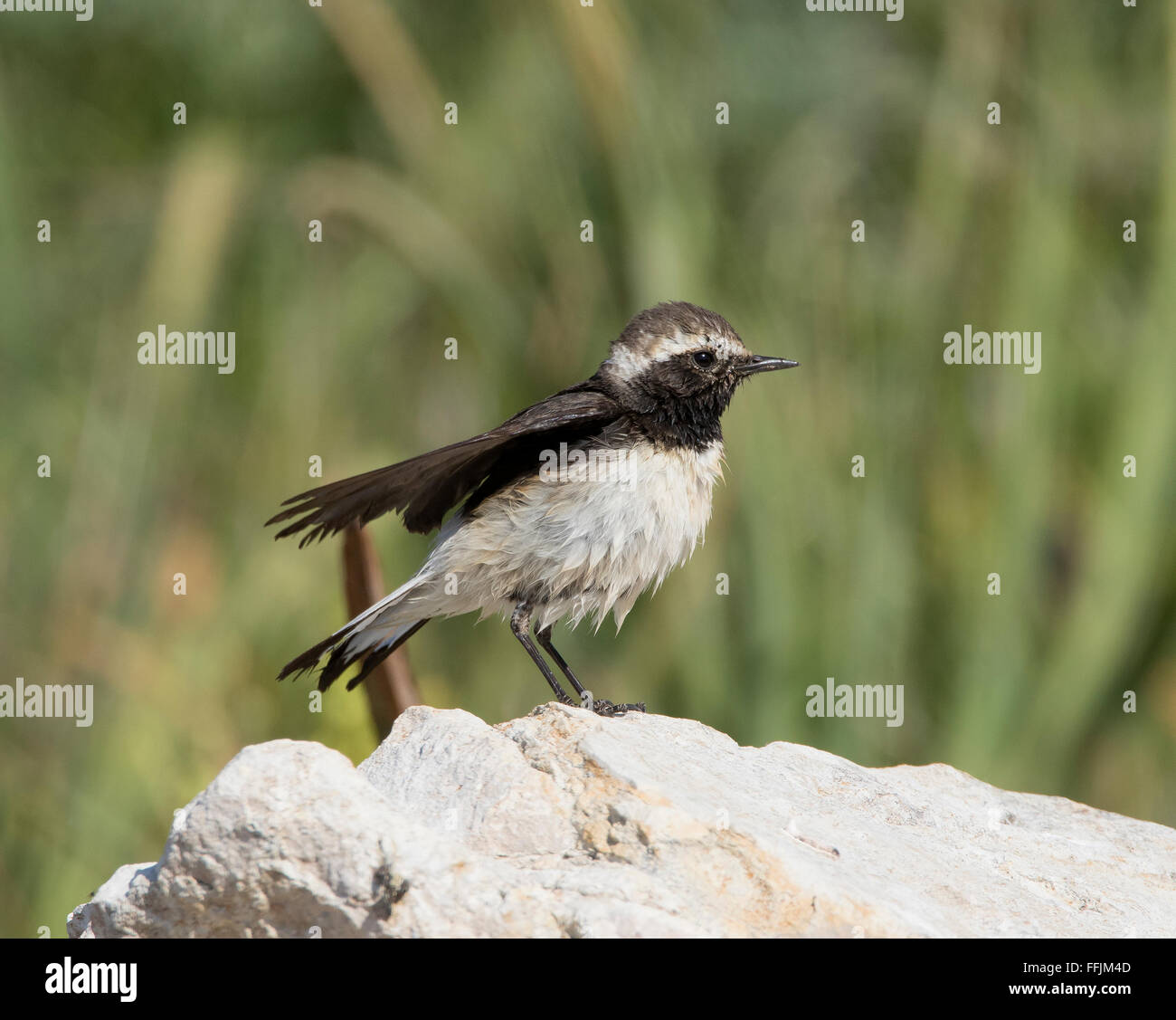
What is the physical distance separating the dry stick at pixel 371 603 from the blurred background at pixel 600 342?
0.51m

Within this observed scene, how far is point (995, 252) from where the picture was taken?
653 centimetres

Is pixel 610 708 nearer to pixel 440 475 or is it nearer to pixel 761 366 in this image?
pixel 440 475

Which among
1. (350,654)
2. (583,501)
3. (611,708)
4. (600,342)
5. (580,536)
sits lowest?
(611,708)

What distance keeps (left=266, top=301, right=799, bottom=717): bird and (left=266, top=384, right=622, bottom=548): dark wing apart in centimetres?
1

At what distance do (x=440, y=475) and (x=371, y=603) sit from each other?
0.56 meters

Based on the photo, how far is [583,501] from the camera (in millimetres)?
4645

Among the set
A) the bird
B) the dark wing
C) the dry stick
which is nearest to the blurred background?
the dry stick

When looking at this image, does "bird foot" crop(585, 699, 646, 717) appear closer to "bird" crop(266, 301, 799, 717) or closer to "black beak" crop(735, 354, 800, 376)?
"bird" crop(266, 301, 799, 717)

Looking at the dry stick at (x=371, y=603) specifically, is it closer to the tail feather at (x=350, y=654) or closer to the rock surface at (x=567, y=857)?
the tail feather at (x=350, y=654)

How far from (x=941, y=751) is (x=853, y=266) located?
8.21ft

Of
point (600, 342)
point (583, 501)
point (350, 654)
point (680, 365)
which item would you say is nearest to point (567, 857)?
point (583, 501)

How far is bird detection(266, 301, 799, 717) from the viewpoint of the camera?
464cm

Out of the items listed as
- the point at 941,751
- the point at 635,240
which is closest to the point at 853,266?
the point at 635,240

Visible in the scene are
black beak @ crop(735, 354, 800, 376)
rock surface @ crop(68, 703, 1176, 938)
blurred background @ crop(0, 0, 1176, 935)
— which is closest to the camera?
rock surface @ crop(68, 703, 1176, 938)
